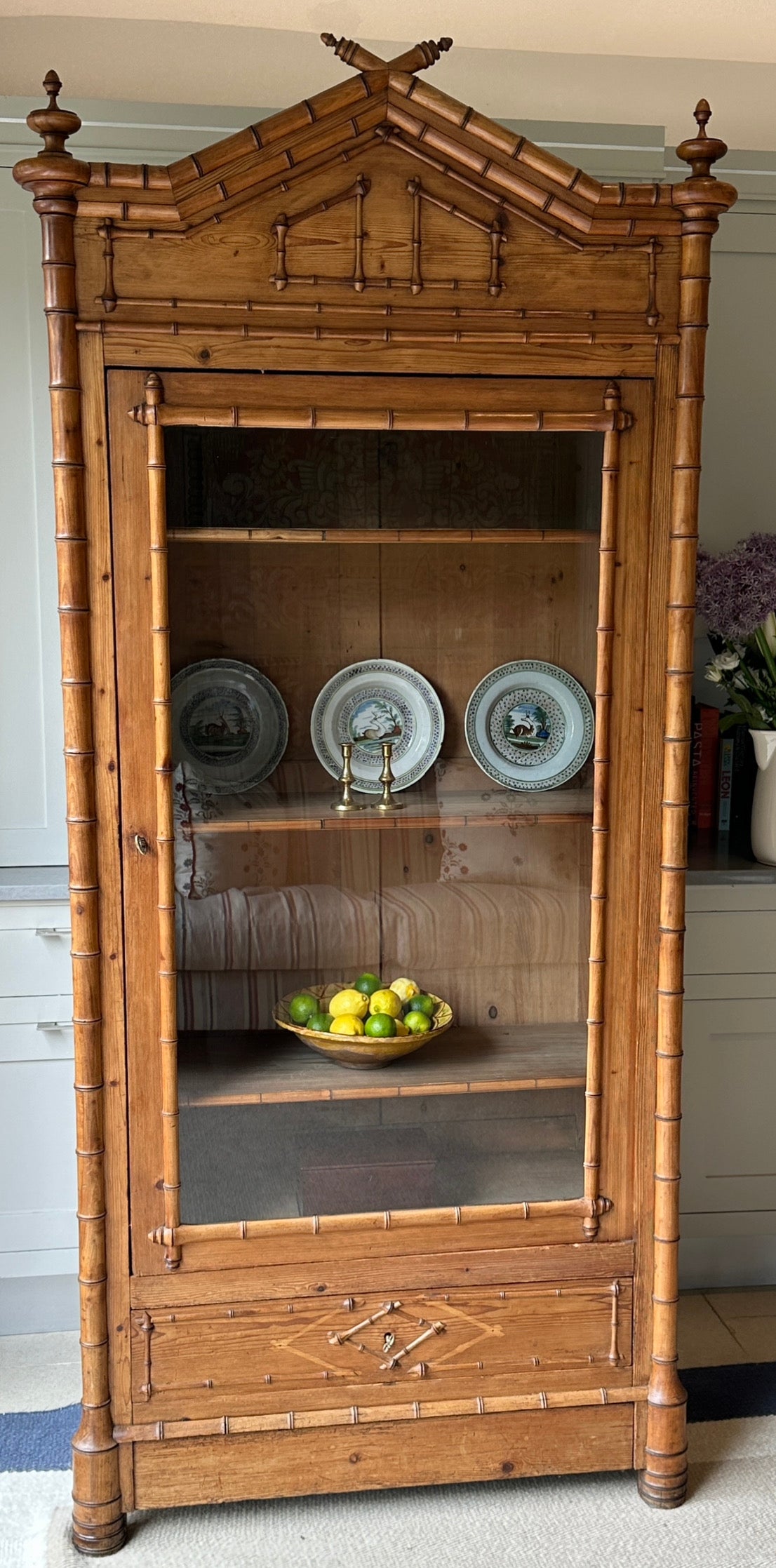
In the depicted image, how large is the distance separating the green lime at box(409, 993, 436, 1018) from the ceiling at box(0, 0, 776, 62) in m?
1.72

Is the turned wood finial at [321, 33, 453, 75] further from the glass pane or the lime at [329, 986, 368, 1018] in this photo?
the lime at [329, 986, 368, 1018]

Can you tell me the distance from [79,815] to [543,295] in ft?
3.11

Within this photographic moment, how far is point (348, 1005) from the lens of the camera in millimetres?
1909

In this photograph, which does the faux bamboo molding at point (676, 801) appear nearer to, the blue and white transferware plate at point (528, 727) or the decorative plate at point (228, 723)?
the blue and white transferware plate at point (528, 727)

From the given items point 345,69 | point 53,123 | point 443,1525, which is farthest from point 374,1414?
point 345,69

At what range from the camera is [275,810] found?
1.86 metres

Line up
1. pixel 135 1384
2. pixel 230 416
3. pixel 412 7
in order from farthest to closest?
pixel 412 7
pixel 135 1384
pixel 230 416

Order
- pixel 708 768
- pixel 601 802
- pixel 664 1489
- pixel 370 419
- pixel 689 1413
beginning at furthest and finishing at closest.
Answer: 1. pixel 708 768
2. pixel 689 1413
3. pixel 664 1489
4. pixel 601 802
5. pixel 370 419

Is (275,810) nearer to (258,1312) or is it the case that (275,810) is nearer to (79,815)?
(79,815)

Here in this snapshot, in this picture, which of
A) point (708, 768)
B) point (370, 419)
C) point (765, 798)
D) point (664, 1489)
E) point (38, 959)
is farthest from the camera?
point (708, 768)

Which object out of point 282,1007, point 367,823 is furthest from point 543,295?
point 282,1007

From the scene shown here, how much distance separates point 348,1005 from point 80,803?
1.65ft

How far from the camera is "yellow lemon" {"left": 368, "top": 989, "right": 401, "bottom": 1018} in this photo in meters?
1.92

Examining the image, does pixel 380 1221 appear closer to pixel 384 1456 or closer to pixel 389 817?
pixel 384 1456
